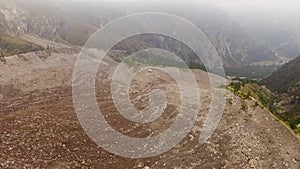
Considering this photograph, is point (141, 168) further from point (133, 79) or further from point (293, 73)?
point (293, 73)

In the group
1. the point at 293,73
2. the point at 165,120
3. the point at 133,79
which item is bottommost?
the point at 293,73

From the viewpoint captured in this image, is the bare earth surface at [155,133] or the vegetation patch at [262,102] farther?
the vegetation patch at [262,102]

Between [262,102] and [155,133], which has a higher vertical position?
[155,133]

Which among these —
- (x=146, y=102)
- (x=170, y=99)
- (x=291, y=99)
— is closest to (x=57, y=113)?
(x=146, y=102)

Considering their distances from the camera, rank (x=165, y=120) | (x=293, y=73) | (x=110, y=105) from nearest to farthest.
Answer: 1. (x=165, y=120)
2. (x=110, y=105)
3. (x=293, y=73)

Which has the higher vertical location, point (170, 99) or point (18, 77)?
point (170, 99)

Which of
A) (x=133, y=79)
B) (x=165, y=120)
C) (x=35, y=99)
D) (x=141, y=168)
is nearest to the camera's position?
(x=141, y=168)

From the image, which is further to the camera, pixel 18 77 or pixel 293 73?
pixel 293 73

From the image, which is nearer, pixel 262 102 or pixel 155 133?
pixel 155 133

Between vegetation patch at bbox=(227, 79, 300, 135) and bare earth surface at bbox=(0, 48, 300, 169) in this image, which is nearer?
bare earth surface at bbox=(0, 48, 300, 169)

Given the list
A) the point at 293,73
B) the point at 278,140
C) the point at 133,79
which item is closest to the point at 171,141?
the point at 278,140
